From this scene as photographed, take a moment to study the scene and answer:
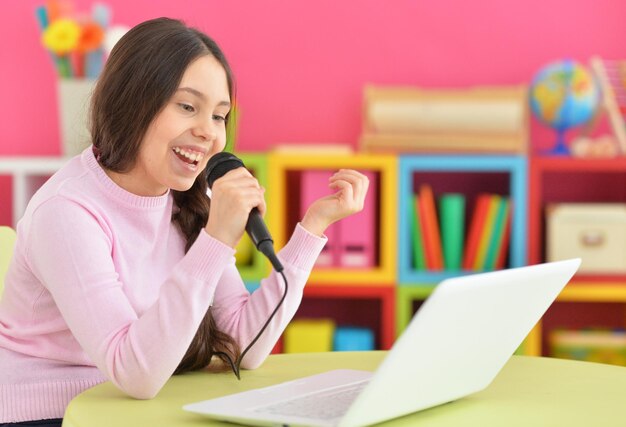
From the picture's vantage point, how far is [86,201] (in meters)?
1.33

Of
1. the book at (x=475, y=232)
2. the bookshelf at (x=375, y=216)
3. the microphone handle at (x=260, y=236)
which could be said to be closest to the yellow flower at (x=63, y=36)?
→ the bookshelf at (x=375, y=216)

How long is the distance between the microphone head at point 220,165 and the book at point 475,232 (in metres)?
1.89

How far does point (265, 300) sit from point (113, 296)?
279 mm

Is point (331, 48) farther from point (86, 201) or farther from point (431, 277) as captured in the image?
point (86, 201)

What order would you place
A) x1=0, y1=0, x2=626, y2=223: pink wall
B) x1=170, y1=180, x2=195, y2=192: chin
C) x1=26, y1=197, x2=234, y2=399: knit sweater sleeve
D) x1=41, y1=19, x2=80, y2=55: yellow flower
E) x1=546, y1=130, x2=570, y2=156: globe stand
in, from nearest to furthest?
x1=26, y1=197, x2=234, y2=399: knit sweater sleeve
x1=170, y1=180, x2=195, y2=192: chin
x1=41, y1=19, x2=80, y2=55: yellow flower
x1=546, y1=130, x2=570, y2=156: globe stand
x1=0, y1=0, x2=626, y2=223: pink wall

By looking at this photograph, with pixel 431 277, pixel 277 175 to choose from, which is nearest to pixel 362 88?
pixel 277 175

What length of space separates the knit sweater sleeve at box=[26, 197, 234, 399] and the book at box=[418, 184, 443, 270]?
186 centimetres

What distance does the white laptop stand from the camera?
0.92 metres

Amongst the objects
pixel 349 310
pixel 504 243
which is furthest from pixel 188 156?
pixel 349 310

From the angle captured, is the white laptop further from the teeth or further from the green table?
the teeth

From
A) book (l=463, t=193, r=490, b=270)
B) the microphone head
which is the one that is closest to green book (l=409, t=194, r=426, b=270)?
book (l=463, t=193, r=490, b=270)

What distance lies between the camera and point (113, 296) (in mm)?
1238

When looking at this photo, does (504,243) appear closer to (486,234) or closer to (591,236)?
(486,234)

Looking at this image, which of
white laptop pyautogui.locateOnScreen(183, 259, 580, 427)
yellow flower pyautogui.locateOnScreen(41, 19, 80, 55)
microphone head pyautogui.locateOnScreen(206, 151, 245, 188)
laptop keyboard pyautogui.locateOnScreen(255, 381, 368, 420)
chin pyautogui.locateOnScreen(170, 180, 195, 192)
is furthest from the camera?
yellow flower pyautogui.locateOnScreen(41, 19, 80, 55)
